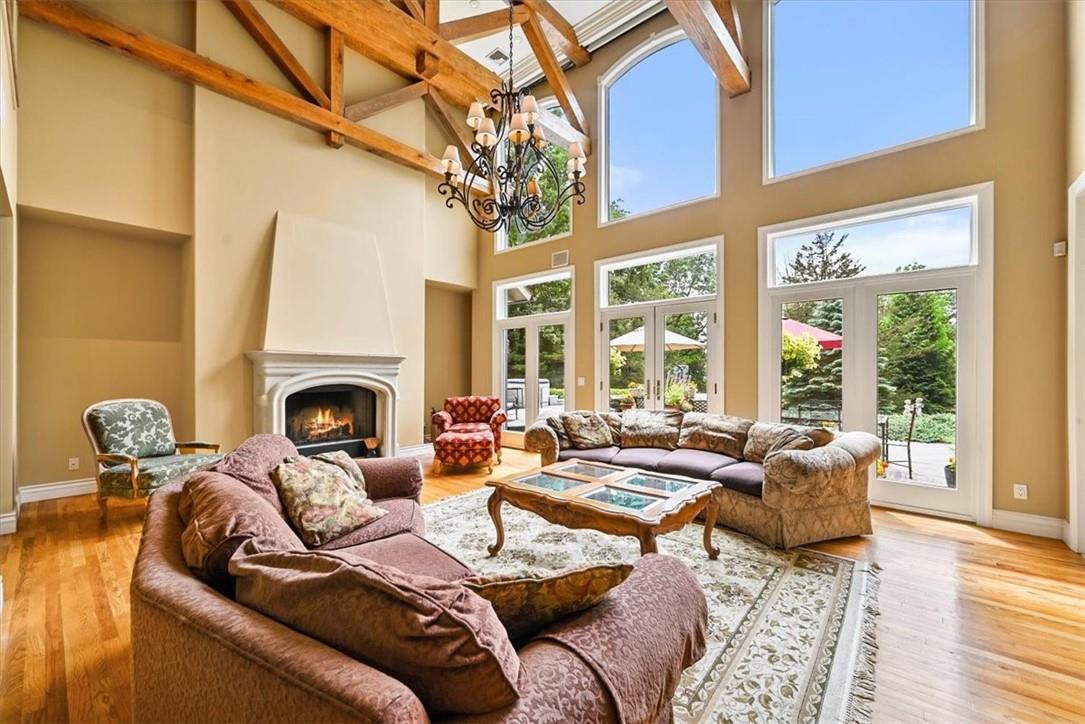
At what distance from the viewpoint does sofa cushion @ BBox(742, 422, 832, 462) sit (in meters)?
3.53

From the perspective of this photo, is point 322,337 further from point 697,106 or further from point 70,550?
point 697,106

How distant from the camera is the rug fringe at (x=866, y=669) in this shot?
1.71 metres

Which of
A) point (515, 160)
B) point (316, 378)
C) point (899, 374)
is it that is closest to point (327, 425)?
point (316, 378)

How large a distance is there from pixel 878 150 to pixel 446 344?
604 centimetres

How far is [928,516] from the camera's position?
12.7 feet

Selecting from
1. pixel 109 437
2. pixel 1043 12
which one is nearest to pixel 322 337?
pixel 109 437

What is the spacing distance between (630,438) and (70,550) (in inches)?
172

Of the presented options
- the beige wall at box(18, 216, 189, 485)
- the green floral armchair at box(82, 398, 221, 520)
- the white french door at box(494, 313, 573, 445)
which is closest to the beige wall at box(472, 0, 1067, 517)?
the white french door at box(494, 313, 573, 445)

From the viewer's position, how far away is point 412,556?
1961 millimetres

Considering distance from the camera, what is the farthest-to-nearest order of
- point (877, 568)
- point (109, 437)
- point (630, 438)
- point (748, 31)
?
1. point (748, 31)
2. point (630, 438)
3. point (109, 437)
4. point (877, 568)

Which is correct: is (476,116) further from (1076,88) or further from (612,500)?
(1076,88)

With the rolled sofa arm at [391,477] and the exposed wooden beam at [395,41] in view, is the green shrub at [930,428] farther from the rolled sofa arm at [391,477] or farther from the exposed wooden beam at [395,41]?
the exposed wooden beam at [395,41]

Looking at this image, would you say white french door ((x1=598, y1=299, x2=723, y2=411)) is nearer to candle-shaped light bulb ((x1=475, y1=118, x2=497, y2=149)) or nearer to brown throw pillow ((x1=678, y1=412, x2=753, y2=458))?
brown throw pillow ((x1=678, y1=412, x2=753, y2=458))

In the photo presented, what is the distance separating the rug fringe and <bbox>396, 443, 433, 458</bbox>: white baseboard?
5030mm
